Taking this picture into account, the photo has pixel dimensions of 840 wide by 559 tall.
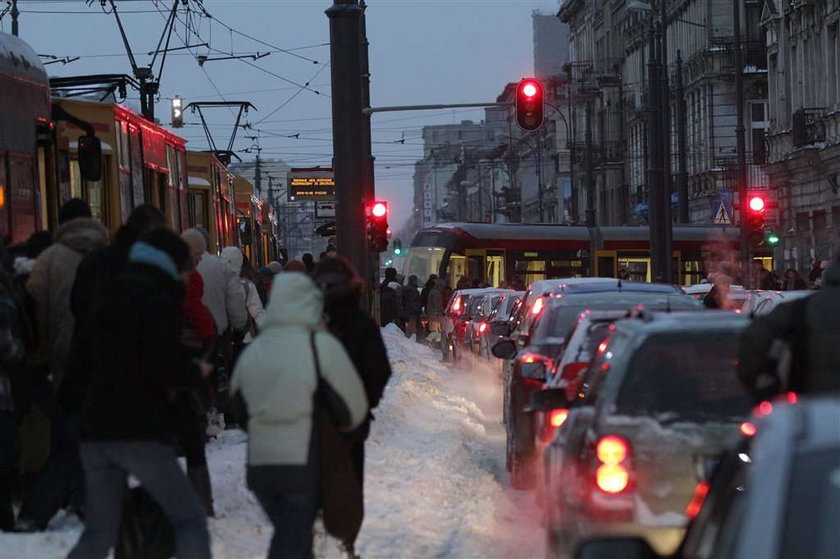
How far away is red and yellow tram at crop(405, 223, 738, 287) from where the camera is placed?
4944cm

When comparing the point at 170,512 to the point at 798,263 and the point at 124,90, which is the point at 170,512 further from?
the point at 798,263

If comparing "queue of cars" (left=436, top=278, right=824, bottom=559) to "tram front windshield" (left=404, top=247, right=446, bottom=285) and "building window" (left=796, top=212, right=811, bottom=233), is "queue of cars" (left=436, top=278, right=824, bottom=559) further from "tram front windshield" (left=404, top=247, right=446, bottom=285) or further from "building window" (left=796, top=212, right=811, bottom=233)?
"building window" (left=796, top=212, right=811, bottom=233)

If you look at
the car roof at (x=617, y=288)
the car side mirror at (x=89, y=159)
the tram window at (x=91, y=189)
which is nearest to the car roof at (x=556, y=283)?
the car roof at (x=617, y=288)

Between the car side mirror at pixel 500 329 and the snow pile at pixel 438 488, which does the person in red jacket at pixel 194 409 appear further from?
the car side mirror at pixel 500 329

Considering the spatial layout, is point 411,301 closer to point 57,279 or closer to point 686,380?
point 57,279

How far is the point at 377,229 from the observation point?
32750 millimetres

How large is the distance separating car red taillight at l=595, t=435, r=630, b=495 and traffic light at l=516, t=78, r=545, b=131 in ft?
77.3

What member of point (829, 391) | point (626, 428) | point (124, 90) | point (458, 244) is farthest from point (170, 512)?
point (458, 244)

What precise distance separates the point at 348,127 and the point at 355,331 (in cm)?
1241

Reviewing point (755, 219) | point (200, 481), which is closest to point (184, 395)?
point (200, 481)

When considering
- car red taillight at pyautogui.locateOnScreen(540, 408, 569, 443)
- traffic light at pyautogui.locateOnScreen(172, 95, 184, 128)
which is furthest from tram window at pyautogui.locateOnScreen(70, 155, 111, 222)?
traffic light at pyautogui.locateOnScreen(172, 95, 184, 128)

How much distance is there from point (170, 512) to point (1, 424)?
2.25 metres

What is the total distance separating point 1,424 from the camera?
920 cm

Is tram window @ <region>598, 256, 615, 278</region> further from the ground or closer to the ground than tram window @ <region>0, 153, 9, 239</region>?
closer to the ground
